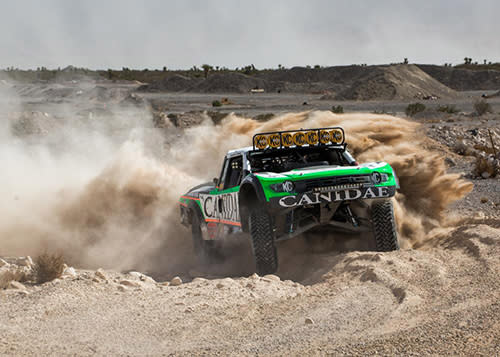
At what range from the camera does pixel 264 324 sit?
21.7ft

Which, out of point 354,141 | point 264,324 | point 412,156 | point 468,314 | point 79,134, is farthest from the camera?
point 79,134

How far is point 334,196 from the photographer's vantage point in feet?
29.5

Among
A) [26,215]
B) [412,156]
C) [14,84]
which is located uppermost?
[14,84]

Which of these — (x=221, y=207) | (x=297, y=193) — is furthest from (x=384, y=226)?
(x=221, y=207)

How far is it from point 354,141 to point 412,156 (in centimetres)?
186

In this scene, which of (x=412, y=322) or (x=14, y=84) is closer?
(x=412, y=322)

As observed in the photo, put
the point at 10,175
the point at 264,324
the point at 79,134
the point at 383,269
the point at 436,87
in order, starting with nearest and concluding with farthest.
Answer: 1. the point at 264,324
2. the point at 383,269
3. the point at 10,175
4. the point at 79,134
5. the point at 436,87

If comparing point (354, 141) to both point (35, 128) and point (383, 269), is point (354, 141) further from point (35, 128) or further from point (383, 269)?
point (35, 128)

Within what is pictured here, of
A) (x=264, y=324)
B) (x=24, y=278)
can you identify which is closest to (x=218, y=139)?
(x=24, y=278)

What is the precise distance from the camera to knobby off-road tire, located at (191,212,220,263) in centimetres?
1192

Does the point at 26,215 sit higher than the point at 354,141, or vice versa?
the point at 354,141

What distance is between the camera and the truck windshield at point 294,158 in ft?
33.7

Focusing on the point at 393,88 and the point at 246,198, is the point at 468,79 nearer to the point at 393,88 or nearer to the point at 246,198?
the point at 393,88

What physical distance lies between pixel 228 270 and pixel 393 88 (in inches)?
2507
